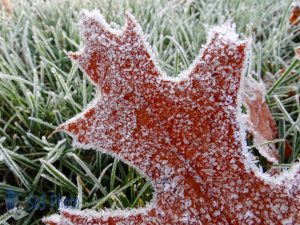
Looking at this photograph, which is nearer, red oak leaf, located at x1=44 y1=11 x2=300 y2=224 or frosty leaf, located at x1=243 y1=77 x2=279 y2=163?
red oak leaf, located at x1=44 y1=11 x2=300 y2=224

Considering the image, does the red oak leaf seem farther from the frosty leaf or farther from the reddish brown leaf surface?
the reddish brown leaf surface

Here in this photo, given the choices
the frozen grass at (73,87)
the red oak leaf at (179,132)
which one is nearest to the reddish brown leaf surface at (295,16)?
the frozen grass at (73,87)

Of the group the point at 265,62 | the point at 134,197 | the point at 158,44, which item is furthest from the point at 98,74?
the point at 265,62

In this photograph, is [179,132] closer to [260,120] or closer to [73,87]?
[260,120]

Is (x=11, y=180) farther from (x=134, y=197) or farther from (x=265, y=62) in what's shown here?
(x=265, y=62)

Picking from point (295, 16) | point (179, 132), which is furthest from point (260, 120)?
point (295, 16)

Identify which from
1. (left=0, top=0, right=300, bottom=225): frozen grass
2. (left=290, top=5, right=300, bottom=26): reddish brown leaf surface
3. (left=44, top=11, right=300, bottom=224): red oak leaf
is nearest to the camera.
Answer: (left=44, top=11, right=300, bottom=224): red oak leaf

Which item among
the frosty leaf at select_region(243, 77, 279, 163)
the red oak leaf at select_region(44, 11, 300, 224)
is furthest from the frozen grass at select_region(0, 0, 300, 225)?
the red oak leaf at select_region(44, 11, 300, 224)
